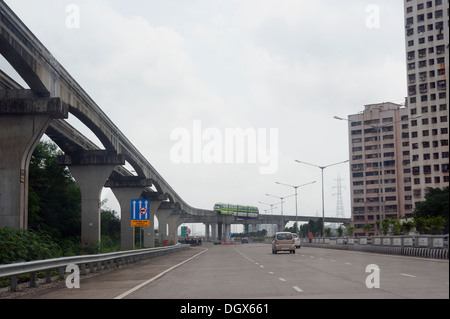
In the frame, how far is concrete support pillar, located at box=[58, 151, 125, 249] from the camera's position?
51.2 metres

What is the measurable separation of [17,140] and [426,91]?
374ft

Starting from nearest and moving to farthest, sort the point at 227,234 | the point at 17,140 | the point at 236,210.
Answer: the point at 17,140, the point at 236,210, the point at 227,234

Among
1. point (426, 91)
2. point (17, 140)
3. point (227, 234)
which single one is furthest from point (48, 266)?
point (227, 234)

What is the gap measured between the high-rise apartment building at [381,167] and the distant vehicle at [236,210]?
29.1 meters

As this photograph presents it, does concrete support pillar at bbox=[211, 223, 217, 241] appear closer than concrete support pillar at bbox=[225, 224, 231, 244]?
No

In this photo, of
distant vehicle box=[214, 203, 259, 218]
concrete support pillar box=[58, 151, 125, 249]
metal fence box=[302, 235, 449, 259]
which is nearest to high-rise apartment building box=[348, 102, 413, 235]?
distant vehicle box=[214, 203, 259, 218]

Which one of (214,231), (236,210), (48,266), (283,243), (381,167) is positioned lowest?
(214,231)

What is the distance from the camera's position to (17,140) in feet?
104

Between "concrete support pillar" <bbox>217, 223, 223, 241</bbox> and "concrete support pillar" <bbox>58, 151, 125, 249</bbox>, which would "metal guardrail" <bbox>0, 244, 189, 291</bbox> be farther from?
"concrete support pillar" <bbox>217, 223, 223, 241</bbox>

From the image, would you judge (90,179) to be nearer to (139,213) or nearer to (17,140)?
(139,213)

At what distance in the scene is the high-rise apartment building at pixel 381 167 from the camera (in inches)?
6585

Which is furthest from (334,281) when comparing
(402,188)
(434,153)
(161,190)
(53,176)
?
(402,188)

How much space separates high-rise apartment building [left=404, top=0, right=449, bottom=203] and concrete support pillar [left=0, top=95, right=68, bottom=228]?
109235 mm
